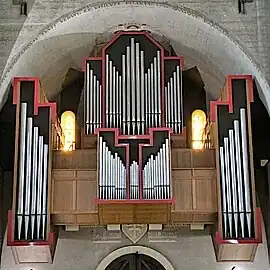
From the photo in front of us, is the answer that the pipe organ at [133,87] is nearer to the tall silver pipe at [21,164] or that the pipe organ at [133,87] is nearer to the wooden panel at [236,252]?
the tall silver pipe at [21,164]

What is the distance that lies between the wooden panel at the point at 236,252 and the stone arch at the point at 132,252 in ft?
4.52

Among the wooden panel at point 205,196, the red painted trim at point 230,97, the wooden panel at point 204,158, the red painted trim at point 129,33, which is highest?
the red painted trim at point 129,33

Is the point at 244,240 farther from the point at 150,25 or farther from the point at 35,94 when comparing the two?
the point at 150,25

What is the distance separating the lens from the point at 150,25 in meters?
20.0

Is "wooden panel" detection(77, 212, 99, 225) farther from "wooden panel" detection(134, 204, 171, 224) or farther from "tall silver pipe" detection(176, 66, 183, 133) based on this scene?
"tall silver pipe" detection(176, 66, 183, 133)

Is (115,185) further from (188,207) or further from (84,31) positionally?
(84,31)

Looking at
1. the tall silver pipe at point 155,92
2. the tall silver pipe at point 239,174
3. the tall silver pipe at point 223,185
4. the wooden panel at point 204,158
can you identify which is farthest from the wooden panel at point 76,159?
the tall silver pipe at point 239,174

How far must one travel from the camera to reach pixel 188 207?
18.1 meters

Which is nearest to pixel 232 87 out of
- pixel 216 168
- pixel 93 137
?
pixel 216 168

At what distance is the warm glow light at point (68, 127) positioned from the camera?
831 inches

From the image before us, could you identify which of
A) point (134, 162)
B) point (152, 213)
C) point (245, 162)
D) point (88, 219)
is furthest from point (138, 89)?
point (88, 219)

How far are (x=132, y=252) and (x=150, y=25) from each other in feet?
18.6

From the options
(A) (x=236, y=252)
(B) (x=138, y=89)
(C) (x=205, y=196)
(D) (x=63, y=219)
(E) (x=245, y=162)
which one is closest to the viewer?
(E) (x=245, y=162)

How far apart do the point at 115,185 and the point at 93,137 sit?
6.51 ft
